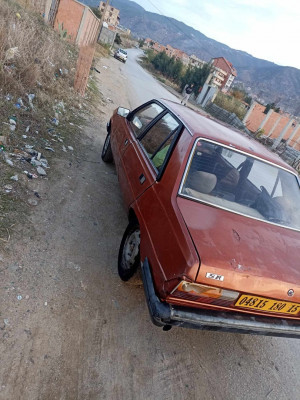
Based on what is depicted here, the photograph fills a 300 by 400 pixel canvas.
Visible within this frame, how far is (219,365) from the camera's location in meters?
2.50

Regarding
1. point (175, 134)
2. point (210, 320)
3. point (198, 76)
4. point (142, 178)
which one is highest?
point (198, 76)

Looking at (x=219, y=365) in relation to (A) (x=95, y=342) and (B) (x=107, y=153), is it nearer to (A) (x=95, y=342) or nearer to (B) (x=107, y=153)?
(A) (x=95, y=342)

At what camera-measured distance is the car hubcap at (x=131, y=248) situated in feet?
8.96

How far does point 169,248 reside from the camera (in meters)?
2.05

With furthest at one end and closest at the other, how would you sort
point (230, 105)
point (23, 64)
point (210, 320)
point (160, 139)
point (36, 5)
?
point (230, 105) → point (36, 5) → point (23, 64) → point (160, 139) → point (210, 320)

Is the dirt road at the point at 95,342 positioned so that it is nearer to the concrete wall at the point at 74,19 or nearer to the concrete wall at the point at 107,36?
the concrete wall at the point at 74,19

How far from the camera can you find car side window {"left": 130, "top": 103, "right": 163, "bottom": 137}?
3602mm

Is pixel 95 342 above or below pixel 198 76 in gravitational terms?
below

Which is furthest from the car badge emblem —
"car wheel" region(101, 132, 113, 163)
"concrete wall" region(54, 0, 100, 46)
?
"concrete wall" region(54, 0, 100, 46)

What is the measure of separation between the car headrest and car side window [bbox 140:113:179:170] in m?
0.43

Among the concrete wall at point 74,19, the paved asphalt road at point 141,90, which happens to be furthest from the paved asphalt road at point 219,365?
the concrete wall at point 74,19

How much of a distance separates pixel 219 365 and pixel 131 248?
1321 mm

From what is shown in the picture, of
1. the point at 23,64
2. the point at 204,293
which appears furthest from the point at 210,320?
the point at 23,64

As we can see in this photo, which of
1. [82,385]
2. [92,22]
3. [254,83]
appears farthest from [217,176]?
[254,83]
